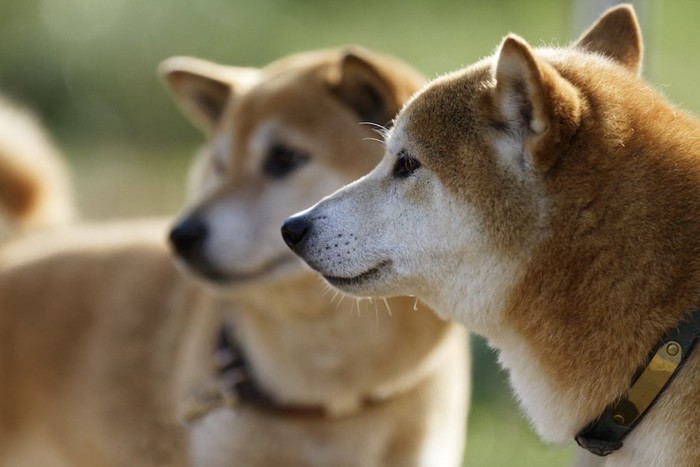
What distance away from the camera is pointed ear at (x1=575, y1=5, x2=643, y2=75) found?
96.0 inches

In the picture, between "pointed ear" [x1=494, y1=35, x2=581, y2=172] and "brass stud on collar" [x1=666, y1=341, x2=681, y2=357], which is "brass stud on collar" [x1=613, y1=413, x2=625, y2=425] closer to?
"brass stud on collar" [x1=666, y1=341, x2=681, y2=357]

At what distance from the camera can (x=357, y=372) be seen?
3.33 metres

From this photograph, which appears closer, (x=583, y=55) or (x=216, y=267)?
(x=583, y=55)

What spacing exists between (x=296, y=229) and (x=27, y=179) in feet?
6.78

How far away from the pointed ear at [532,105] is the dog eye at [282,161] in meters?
1.26

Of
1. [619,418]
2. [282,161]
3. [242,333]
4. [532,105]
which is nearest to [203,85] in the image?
[282,161]

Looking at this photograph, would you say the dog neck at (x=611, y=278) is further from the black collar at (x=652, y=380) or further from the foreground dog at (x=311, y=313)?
the foreground dog at (x=311, y=313)

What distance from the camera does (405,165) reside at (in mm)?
2316

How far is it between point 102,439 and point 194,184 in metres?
0.96

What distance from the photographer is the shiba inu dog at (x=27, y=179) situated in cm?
407

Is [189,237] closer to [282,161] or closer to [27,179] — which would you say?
[282,161]

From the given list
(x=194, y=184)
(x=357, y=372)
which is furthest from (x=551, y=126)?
(x=194, y=184)

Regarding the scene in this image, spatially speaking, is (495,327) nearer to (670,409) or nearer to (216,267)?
(670,409)

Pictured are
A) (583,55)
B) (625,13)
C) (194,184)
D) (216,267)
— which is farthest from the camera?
(194,184)
